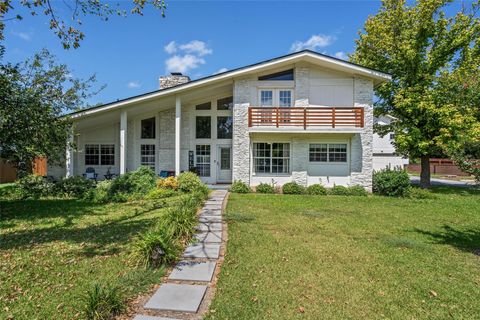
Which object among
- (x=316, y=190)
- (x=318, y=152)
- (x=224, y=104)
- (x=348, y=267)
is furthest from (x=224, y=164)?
(x=348, y=267)

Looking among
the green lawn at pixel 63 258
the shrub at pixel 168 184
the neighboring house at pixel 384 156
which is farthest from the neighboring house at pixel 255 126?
the neighboring house at pixel 384 156

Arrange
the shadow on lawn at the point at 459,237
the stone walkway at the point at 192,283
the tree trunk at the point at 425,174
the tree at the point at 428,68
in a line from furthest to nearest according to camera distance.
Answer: the tree trunk at the point at 425,174 → the tree at the point at 428,68 → the shadow on lawn at the point at 459,237 → the stone walkway at the point at 192,283

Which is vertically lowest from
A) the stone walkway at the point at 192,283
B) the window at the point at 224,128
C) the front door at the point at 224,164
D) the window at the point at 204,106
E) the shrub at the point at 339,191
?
the stone walkway at the point at 192,283

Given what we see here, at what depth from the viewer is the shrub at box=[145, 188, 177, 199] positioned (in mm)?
11109

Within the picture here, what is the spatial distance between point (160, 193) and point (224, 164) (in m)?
5.31

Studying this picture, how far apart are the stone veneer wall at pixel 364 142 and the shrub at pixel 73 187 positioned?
1252 cm

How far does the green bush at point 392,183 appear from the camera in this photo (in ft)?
44.1

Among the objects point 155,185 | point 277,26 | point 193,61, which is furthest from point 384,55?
point 155,185

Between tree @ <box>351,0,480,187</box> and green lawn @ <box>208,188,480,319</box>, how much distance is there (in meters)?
8.17

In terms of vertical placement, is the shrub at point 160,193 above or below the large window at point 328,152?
below

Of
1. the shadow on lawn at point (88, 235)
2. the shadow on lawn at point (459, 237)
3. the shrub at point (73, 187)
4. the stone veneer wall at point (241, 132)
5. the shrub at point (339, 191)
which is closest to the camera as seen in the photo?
the shadow on lawn at point (88, 235)

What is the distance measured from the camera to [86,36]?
5.49 metres

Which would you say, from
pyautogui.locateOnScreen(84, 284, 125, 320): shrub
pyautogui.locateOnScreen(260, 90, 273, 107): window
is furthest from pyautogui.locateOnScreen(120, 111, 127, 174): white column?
pyautogui.locateOnScreen(84, 284, 125, 320): shrub

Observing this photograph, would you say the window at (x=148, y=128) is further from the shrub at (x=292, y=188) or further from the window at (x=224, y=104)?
the shrub at (x=292, y=188)
